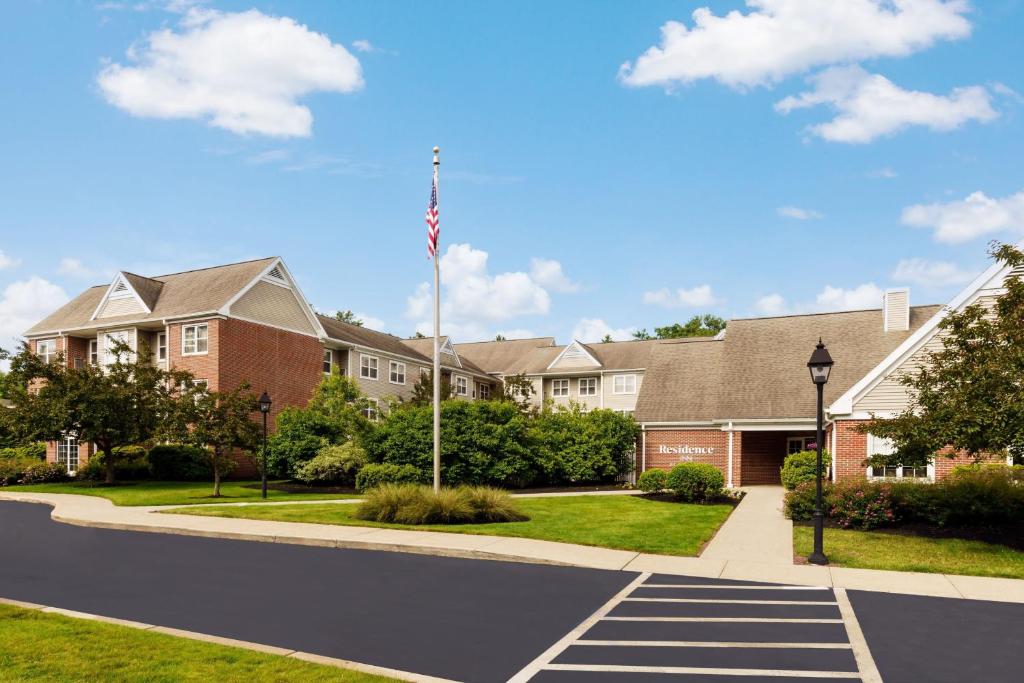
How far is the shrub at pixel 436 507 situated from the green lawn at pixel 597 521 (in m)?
0.43

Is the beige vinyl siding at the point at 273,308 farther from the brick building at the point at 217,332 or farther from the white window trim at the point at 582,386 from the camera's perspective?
the white window trim at the point at 582,386

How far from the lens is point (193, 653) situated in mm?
7211

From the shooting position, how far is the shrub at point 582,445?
31516mm

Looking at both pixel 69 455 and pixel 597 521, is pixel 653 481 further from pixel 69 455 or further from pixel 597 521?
pixel 69 455

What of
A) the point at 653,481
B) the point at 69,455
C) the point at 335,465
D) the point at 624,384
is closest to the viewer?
the point at 653,481

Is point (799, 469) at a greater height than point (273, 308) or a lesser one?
lesser

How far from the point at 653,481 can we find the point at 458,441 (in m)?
7.13

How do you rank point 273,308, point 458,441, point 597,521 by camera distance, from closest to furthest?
point 597,521 < point 458,441 < point 273,308


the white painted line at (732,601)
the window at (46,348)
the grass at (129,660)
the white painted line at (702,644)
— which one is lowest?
the white painted line at (732,601)

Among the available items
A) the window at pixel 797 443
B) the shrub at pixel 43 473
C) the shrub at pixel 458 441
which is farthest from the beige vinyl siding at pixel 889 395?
the shrub at pixel 43 473

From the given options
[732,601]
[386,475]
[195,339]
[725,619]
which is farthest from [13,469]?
[725,619]

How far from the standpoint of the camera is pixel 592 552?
13.9 m

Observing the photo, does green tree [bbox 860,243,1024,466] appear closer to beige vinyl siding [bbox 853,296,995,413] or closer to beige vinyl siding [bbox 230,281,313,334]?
beige vinyl siding [bbox 853,296,995,413]

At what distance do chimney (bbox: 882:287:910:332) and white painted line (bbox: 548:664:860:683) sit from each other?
30.4 metres
